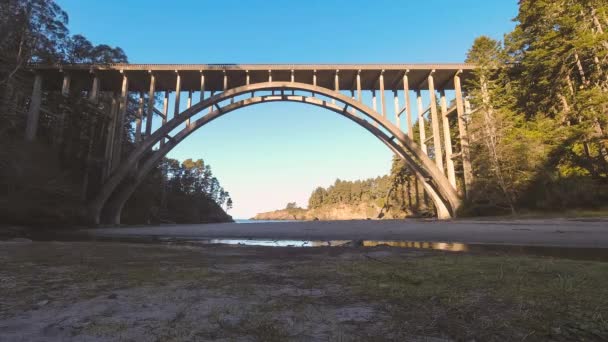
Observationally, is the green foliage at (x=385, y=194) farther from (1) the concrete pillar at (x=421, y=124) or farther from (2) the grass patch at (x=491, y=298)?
(2) the grass patch at (x=491, y=298)

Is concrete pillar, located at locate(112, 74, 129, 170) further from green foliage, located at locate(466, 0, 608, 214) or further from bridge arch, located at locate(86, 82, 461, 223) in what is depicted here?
green foliage, located at locate(466, 0, 608, 214)

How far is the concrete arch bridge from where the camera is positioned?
2123cm

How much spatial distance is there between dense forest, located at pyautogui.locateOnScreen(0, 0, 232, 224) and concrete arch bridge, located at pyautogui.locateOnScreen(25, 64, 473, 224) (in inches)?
35.9

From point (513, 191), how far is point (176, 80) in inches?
1091

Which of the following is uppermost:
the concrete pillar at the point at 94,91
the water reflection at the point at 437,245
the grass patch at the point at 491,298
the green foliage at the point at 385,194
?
the concrete pillar at the point at 94,91

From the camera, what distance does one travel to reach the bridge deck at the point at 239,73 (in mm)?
22328

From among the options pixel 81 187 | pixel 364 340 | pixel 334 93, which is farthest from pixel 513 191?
pixel 81 187

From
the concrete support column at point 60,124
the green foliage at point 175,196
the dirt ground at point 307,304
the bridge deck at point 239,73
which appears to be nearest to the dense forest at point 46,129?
the concrete support column at point 60,124

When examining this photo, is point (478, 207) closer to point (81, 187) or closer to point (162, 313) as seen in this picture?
point (162, 313)

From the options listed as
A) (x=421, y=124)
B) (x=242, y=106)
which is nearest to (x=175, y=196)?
(x=242, y=106)

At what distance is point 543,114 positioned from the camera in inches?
779

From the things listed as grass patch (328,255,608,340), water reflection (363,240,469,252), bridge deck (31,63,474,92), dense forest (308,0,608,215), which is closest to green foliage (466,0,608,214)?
dense forest (308,0,608,215)

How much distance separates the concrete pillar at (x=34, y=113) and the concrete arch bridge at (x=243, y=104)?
0.08 meters

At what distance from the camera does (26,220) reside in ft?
49.2
